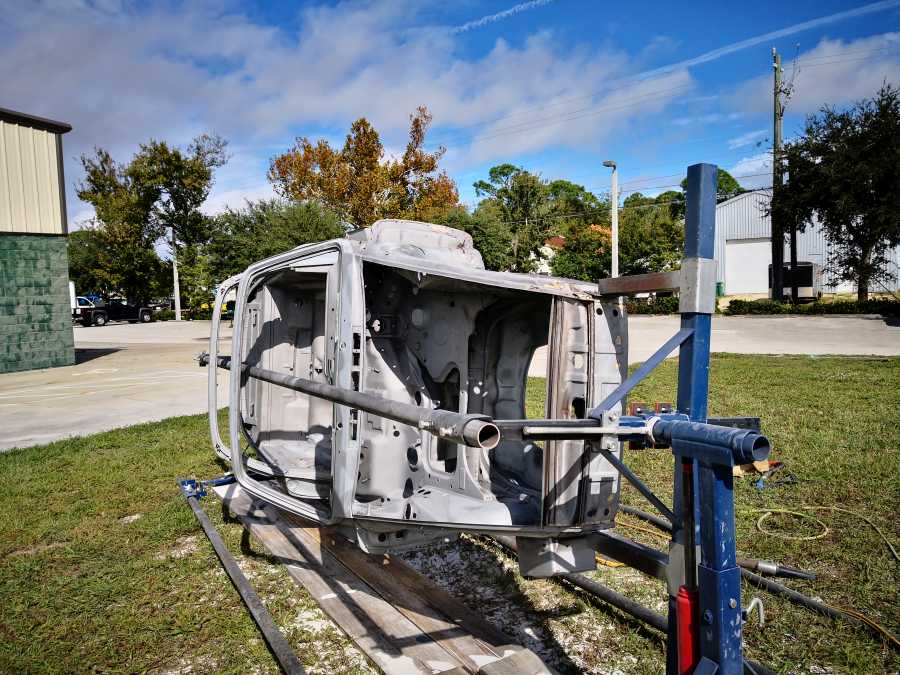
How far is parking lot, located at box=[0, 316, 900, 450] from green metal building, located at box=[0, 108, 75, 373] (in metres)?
0.91

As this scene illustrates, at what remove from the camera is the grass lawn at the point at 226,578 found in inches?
126

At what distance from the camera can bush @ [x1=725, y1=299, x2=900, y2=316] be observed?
24.2 metres

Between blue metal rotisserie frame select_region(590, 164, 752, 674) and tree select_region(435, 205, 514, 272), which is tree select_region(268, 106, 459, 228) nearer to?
tree select_region(435, 205, 514, 272)

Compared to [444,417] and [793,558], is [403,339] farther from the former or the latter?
[793,558]

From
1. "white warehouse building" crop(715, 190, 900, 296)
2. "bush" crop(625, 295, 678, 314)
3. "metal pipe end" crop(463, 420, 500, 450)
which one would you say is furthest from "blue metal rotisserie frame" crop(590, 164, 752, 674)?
"white warehouse building" crop(715, 190, 900, 296)

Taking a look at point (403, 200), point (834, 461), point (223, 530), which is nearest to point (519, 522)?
point (223, 530)

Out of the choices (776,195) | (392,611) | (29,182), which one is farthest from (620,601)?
(776,195)

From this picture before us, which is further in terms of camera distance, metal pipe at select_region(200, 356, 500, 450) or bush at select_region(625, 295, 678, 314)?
bush at select_region(625, 295, 678, 314)

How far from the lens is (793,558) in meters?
4.09

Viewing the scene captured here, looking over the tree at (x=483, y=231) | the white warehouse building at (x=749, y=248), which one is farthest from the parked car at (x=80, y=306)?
→ the white warehouse building at (x=749, y=248)

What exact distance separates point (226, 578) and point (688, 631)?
10.8ft

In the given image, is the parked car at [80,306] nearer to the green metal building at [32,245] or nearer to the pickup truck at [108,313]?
the pickup truck at [108,313]

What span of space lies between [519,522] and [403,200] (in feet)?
57.4

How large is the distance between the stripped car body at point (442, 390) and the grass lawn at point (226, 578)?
66cm
